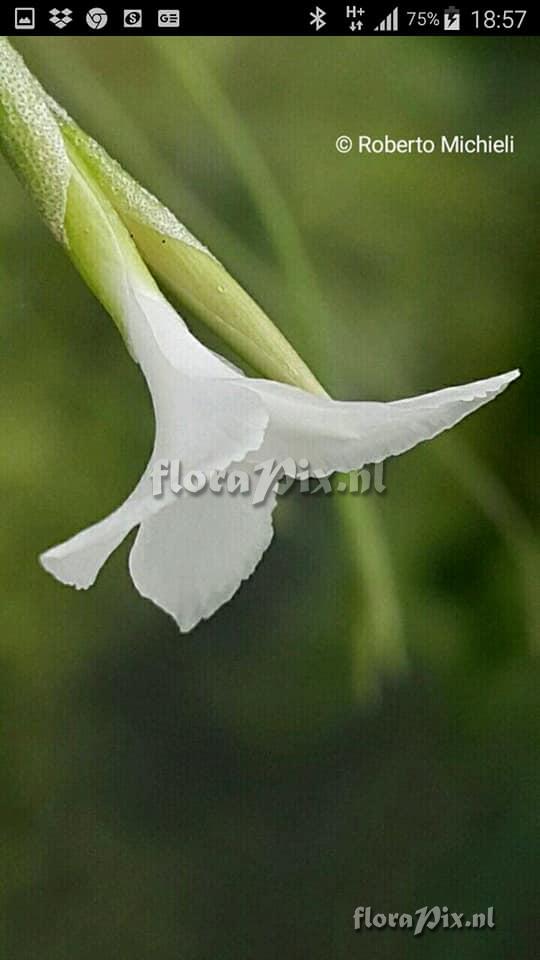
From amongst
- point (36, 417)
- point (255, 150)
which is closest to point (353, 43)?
point (255, 150)

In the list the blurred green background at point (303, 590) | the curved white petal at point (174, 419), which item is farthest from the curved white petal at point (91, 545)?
the blurred green background at point (303, 590)

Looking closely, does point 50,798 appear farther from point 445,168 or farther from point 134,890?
point 445,168
